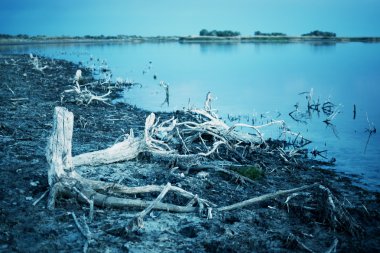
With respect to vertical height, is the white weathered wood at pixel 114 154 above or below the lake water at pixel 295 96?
above

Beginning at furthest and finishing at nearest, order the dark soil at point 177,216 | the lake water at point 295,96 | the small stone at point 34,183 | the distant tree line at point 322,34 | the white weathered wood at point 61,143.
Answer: the distant tree line at point 322,34 → the lake water at point 295,96 → the small stone at point 34,183 → the white weathered wood at point 61,143 → the dark soil at point 177,216

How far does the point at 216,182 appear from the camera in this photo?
25.1 ft

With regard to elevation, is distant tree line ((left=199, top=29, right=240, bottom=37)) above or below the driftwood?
above

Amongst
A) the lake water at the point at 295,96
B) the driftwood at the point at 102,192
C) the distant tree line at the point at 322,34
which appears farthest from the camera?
the distant tree line at the point at 322,34

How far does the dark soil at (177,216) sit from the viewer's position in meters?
5.17

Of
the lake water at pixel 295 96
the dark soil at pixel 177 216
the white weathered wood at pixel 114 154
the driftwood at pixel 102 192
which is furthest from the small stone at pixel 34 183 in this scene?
the lake water at pixel 295 96

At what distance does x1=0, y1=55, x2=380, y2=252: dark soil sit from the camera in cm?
517

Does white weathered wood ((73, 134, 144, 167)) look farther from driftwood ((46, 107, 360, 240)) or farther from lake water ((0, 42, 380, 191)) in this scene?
lake water ((0, 42, 380, 191))

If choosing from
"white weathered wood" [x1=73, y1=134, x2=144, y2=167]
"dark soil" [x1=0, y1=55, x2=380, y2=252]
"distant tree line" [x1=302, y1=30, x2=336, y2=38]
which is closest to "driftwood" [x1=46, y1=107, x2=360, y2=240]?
"dark soil" [x1=0, y1=55, x2=380, y2=252]

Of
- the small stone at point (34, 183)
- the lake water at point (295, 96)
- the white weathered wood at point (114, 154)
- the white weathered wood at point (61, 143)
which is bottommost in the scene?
the lake water at point (295, 96)

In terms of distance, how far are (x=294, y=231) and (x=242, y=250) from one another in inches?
44.6

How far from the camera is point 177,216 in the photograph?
19.6 ft

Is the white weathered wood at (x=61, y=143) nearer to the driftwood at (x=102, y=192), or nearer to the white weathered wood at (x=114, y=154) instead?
the driftwood at (x=102, y=192)

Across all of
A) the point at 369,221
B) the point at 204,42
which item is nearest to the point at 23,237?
the point at 369,221
